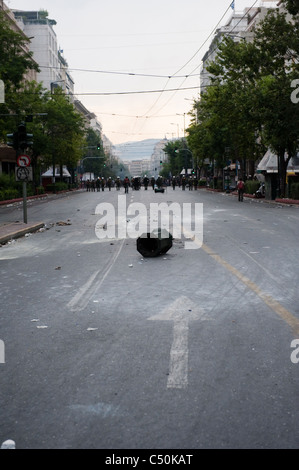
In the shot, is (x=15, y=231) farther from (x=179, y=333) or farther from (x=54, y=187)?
(x=54, y=187)

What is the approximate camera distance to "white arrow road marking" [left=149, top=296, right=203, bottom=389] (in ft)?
14.2

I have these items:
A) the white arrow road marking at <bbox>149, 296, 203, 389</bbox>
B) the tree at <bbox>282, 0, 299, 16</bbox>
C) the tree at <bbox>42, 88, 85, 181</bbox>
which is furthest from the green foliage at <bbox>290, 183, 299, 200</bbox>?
the white arrow road marking at <bbox>149, 296, 203, 389</bbox>

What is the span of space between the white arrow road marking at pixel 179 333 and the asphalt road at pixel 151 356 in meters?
0.01

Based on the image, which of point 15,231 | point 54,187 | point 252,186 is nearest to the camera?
point 15,231

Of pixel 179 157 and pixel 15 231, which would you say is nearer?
pixel 15 231

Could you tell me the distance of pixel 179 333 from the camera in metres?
5.55

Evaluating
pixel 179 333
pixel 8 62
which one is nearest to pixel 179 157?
pixel 8 62

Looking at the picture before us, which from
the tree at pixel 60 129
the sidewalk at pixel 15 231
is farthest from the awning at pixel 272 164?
the sidewalk at pixel 15 231

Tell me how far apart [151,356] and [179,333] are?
2.51 feet

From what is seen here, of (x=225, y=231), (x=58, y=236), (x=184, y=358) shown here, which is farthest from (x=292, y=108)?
(x=184, y=358)

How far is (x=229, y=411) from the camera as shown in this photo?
3.68m

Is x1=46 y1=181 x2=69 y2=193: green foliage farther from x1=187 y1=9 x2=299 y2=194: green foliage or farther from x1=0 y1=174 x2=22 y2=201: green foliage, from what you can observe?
x1=187 y1=9 x2=299 y2=194: green foliage

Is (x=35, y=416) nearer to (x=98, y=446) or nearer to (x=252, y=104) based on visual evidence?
(x=98, y=446)
